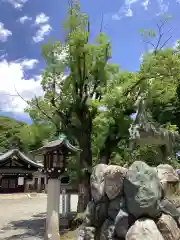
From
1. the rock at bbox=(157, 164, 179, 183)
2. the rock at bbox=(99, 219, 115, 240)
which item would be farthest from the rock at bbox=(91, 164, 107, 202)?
the rock at bbox=(157, 164, 179, 183)

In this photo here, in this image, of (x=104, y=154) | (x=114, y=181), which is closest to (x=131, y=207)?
(x=114, y=181)

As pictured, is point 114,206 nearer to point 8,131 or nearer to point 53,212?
point 53,212

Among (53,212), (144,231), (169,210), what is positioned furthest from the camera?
(53,212)

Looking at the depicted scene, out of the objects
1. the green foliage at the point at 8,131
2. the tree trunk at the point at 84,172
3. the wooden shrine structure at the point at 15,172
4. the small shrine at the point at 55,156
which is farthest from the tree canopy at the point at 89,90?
the green foliage at the point at 8,131

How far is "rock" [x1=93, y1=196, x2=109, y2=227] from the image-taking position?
19.5 feet

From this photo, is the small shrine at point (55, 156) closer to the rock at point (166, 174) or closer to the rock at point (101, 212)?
the rock at point (101, 212)

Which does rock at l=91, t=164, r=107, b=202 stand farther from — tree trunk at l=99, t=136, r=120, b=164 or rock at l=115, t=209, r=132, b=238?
tree trunk at l=99, t=136, r=120, b=164

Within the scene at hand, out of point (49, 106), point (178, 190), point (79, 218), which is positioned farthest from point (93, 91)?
point (178, 190)

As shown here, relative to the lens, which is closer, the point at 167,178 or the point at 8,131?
the point at 167,178

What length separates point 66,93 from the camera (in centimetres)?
1298

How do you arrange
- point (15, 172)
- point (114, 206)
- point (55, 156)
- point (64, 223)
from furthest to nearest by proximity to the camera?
point (15, 172) < point (64, 223) < point (55, 156) < point (114, 206)

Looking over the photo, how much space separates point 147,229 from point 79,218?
7463mm

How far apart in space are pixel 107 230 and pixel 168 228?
1223 millimetres

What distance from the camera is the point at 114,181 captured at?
5664 mm
